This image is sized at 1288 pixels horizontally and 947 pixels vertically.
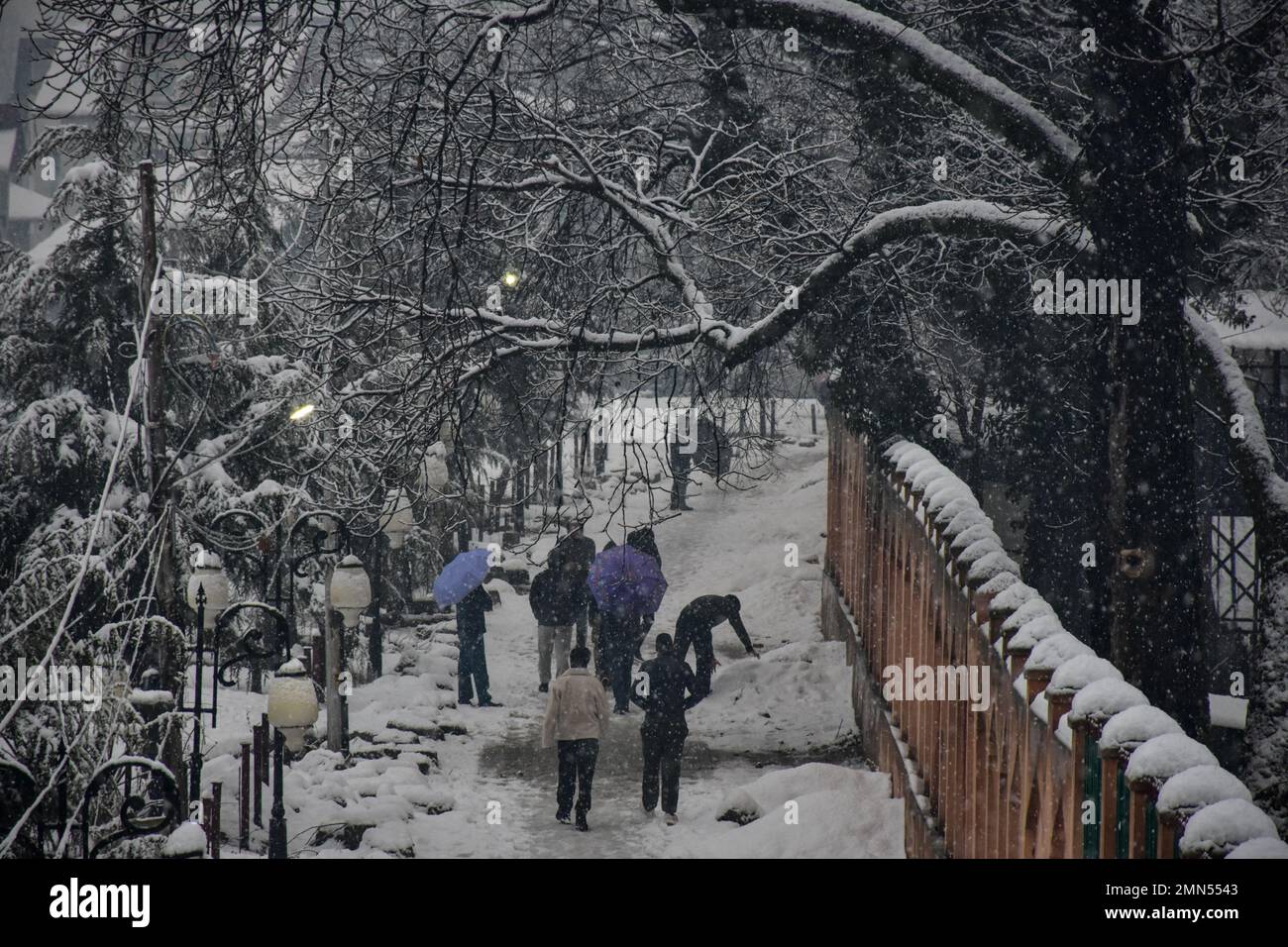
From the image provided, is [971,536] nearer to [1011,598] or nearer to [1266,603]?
[1011,598]

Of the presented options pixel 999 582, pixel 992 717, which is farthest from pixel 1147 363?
pixel 992 717

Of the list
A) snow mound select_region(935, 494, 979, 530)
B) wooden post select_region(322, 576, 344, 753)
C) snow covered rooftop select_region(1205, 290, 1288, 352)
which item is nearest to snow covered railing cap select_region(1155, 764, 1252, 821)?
snow mound select_region(935, 494, 979, 530)

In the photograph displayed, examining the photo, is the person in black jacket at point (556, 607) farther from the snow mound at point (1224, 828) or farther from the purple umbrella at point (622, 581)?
the snow mound at point (1224, 828)

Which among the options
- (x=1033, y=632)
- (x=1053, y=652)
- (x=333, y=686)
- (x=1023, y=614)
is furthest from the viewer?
(x=333, y=686)

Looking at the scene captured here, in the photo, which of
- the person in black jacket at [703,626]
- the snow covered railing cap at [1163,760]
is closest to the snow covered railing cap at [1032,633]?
the snow covered railing cap at [1163,760]

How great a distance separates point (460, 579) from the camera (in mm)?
12984

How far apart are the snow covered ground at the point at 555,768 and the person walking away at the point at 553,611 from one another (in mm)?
541

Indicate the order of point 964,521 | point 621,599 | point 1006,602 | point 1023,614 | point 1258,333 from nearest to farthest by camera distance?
point 1023,614 < point 1006,602 < point 964,521 < point 621,599 < point 1258,333

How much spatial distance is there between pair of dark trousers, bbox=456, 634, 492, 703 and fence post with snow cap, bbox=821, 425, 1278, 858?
148 inches

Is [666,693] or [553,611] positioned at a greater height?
[553,611]

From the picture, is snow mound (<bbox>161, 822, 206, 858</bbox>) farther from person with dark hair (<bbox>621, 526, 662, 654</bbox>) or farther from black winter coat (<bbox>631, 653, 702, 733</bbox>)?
person with dark hair (<bbox>621, 526, 662, 654</bbox>)

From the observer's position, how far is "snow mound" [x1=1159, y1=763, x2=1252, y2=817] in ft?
10.1

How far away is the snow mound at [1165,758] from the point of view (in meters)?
3.27

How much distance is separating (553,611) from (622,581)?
999mm
